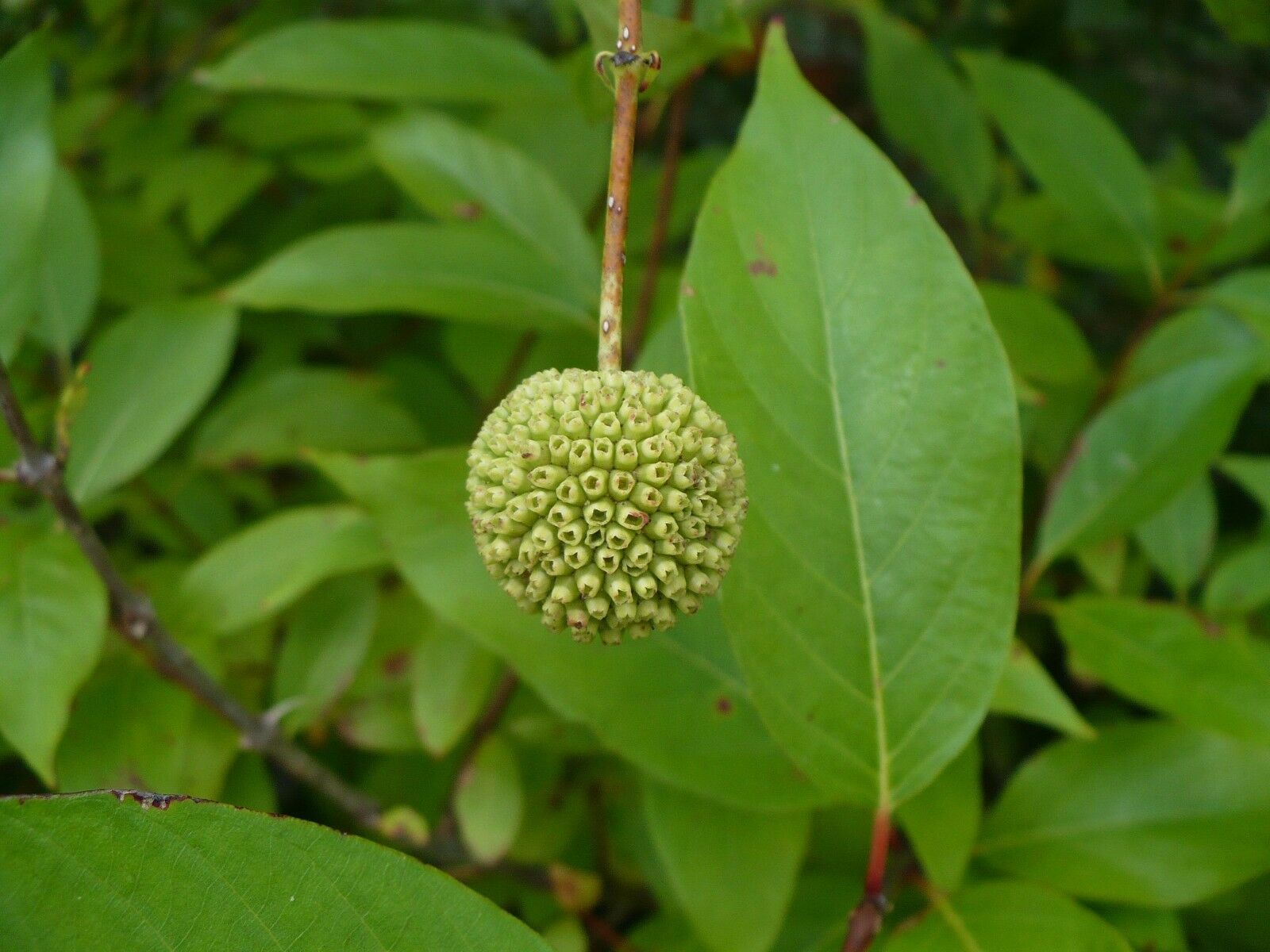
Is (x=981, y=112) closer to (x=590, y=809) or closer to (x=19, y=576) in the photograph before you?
(x=590, y=809)

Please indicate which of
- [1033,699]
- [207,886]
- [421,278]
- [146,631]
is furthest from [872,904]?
[421,278]

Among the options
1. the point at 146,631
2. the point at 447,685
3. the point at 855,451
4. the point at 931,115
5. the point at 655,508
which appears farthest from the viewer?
the point at 931,115

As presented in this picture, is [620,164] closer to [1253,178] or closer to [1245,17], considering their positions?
[1245,17]

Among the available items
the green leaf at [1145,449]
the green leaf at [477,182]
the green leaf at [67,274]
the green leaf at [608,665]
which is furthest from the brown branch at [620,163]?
the green leaf at [67,274]

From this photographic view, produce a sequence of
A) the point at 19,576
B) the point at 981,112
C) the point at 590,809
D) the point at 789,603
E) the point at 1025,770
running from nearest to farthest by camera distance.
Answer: the point at 789,603
the point at 19,576
the point at 1025,770
the point at 590,809
the point at 981,112

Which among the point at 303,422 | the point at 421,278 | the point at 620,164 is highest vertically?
the point at 620,164

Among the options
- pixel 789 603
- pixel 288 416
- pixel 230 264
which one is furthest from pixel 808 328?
pixel 230 264

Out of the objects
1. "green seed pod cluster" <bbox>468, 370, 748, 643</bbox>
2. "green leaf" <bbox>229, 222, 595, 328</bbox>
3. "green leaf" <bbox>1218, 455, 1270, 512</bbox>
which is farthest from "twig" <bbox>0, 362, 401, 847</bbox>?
"green leaf" <bbox>1218, 455, 1270, 512</bbox>
